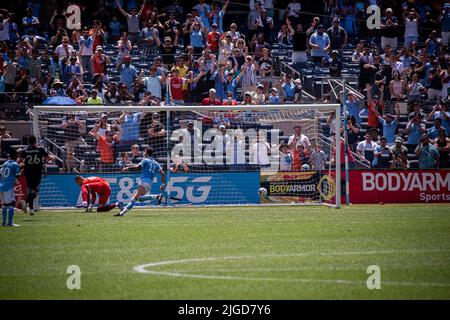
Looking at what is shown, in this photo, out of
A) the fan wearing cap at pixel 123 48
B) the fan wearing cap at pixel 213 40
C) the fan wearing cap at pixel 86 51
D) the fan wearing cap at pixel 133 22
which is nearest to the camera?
the fan wearing cap at pixel 86 51

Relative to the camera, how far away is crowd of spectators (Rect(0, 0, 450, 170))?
94.6ft

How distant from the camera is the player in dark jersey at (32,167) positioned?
75.7 feet

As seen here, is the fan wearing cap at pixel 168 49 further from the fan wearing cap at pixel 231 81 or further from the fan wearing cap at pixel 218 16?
the fan wearing cap at pixel 231 81

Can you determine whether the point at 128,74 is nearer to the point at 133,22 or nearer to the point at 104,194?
the point at 133,22

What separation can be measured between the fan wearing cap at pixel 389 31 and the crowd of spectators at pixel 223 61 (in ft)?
0.15

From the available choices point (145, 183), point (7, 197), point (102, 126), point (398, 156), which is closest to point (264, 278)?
point (7, 197)

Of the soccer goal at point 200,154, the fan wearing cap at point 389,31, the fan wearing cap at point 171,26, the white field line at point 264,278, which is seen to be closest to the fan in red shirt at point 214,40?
the fan wearing cap at point 171,26

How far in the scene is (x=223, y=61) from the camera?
31.0m

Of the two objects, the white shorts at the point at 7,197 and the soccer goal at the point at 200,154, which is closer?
the white shorts at the point at 7,197

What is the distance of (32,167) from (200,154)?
553 centimetres

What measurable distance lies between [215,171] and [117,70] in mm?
6772

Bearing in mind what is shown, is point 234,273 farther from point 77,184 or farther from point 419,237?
point 77,184

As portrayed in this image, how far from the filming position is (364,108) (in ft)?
101
